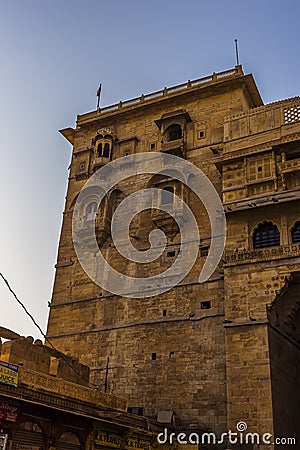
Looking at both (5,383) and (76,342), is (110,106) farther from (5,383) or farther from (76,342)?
(5,383)

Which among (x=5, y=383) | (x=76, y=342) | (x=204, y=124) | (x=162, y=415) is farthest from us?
(x=204, y=124)

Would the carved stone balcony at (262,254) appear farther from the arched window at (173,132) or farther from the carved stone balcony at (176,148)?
the arched window at (173,132)

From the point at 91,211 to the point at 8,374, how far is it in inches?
568

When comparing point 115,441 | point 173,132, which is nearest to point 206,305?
point 115,441

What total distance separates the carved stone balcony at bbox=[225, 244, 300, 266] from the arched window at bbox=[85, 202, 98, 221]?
8.75 m

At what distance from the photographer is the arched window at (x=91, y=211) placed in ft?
80.9

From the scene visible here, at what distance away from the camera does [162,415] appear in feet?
59.2

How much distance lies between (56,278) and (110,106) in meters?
10.3

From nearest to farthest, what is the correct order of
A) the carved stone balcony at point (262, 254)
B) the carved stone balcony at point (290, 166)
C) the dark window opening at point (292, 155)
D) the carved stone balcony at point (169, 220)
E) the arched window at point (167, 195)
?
the carved stone balcony at point (262, 254), the carved stone balcony at point (290, 166), the dark window opening at point (292, 155), the carved stone balcony at point (169, 220), the arched window at point (167, 195)

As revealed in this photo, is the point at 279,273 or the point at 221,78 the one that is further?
the point at 221,78

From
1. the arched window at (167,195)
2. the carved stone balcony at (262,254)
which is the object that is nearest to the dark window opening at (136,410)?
the carved stone balcony at (262,254)

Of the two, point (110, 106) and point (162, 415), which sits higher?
point (110, 106)

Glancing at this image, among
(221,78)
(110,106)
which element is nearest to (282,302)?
(221,78)

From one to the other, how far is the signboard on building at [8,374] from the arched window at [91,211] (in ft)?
45.1
